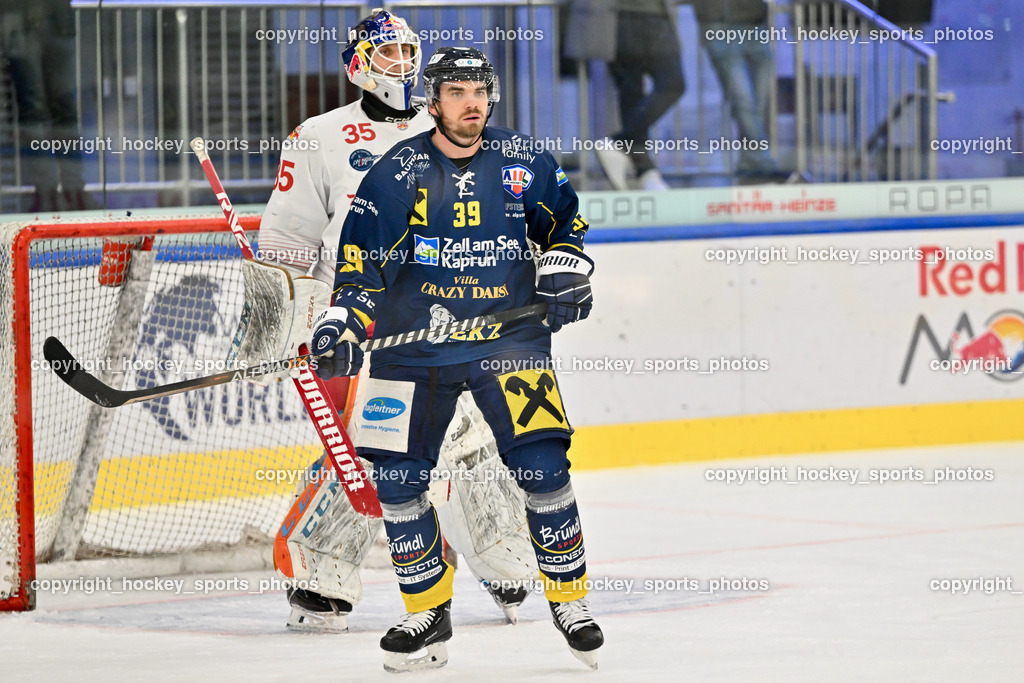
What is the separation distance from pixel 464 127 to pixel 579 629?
948 millimetres

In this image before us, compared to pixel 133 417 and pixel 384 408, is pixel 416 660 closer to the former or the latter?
pixel 384 408

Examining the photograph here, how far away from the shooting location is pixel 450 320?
286cm

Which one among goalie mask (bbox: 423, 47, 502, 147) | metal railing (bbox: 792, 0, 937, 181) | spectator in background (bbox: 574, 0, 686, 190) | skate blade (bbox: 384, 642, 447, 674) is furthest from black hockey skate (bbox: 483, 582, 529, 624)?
metal railing (bbox: 792, 0, 937, 181)

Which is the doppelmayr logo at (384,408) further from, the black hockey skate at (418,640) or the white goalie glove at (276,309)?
the white goalie glove at (276,309)

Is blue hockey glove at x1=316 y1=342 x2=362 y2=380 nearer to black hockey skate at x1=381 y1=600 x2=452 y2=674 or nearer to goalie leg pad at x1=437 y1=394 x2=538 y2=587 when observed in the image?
black hockey skate at x1=381 y1=600 x2=452 y2=674

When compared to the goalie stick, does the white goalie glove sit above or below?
above

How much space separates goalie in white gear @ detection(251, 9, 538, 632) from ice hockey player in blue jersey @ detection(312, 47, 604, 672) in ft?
1.78

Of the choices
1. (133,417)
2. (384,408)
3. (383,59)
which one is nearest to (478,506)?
(384,408)

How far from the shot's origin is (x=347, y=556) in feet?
11.3

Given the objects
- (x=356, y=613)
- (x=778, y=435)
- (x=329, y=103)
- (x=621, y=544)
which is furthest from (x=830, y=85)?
(x=356, y=613)

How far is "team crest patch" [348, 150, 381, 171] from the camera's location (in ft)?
11.4

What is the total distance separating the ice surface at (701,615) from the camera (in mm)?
2840

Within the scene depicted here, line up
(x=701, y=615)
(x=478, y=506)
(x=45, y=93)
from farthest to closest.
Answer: (x=45, y=93)
(x=478, y=506)
(x=701, y=615)

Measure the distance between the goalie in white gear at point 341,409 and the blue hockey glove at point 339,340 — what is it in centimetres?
64
